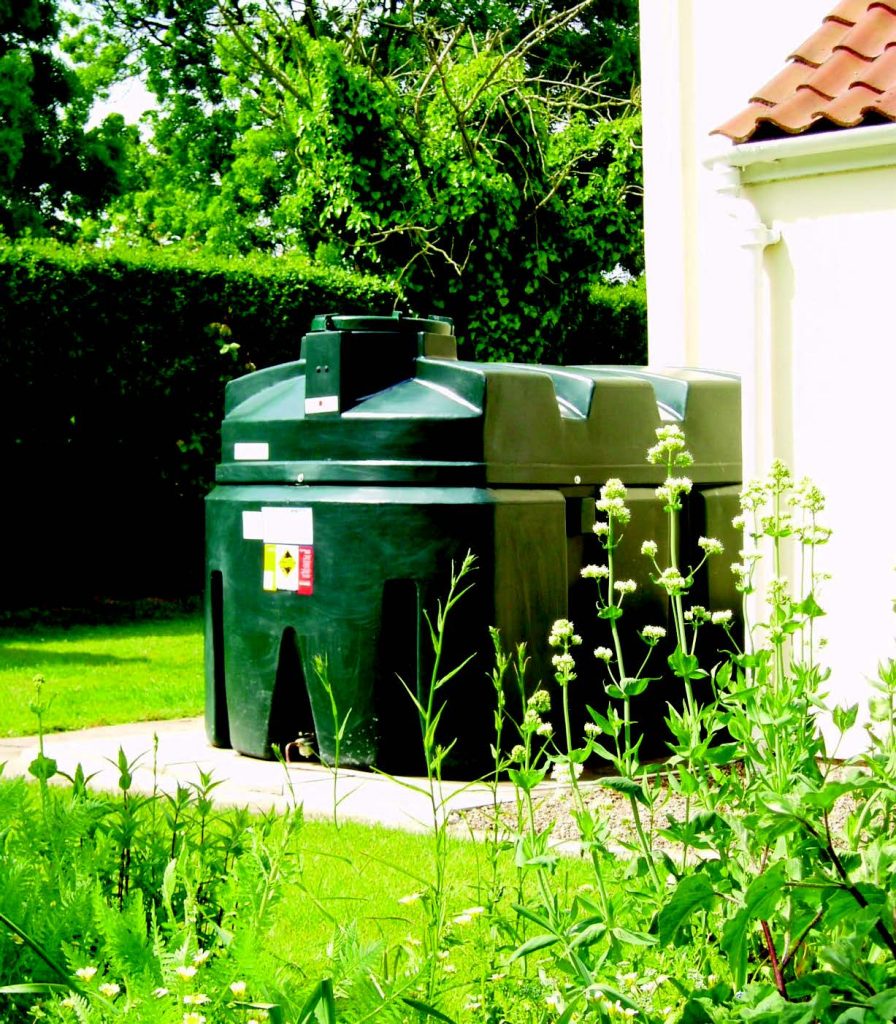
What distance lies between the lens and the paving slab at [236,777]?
5.14m

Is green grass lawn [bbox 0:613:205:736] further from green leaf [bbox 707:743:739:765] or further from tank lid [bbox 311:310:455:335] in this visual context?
green leaf [bbox 707:743:739:765]

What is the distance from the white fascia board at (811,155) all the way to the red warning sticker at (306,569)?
239 centimetres

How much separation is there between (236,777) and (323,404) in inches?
60.1

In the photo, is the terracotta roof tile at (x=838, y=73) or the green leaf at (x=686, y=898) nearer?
the green leaf at (x=686, y=898)

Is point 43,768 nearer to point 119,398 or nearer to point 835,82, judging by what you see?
point 835,82

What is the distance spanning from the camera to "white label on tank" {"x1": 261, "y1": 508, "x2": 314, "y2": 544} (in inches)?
227

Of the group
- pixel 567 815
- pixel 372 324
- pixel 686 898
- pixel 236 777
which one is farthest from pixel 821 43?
pixel 686 898

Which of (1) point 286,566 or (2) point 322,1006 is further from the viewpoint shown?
(1) point 286,566

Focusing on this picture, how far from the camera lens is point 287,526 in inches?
231

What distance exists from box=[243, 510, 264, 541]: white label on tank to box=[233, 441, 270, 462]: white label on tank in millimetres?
240

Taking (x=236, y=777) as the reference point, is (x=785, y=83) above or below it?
above

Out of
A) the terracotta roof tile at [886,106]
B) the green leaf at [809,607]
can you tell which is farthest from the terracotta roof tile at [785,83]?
the green leaf at [809,607]

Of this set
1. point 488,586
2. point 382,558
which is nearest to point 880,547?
point 488,586

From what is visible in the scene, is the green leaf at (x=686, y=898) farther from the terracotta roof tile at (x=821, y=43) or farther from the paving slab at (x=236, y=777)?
the terracotta roof tile at (x=821, y=43)
